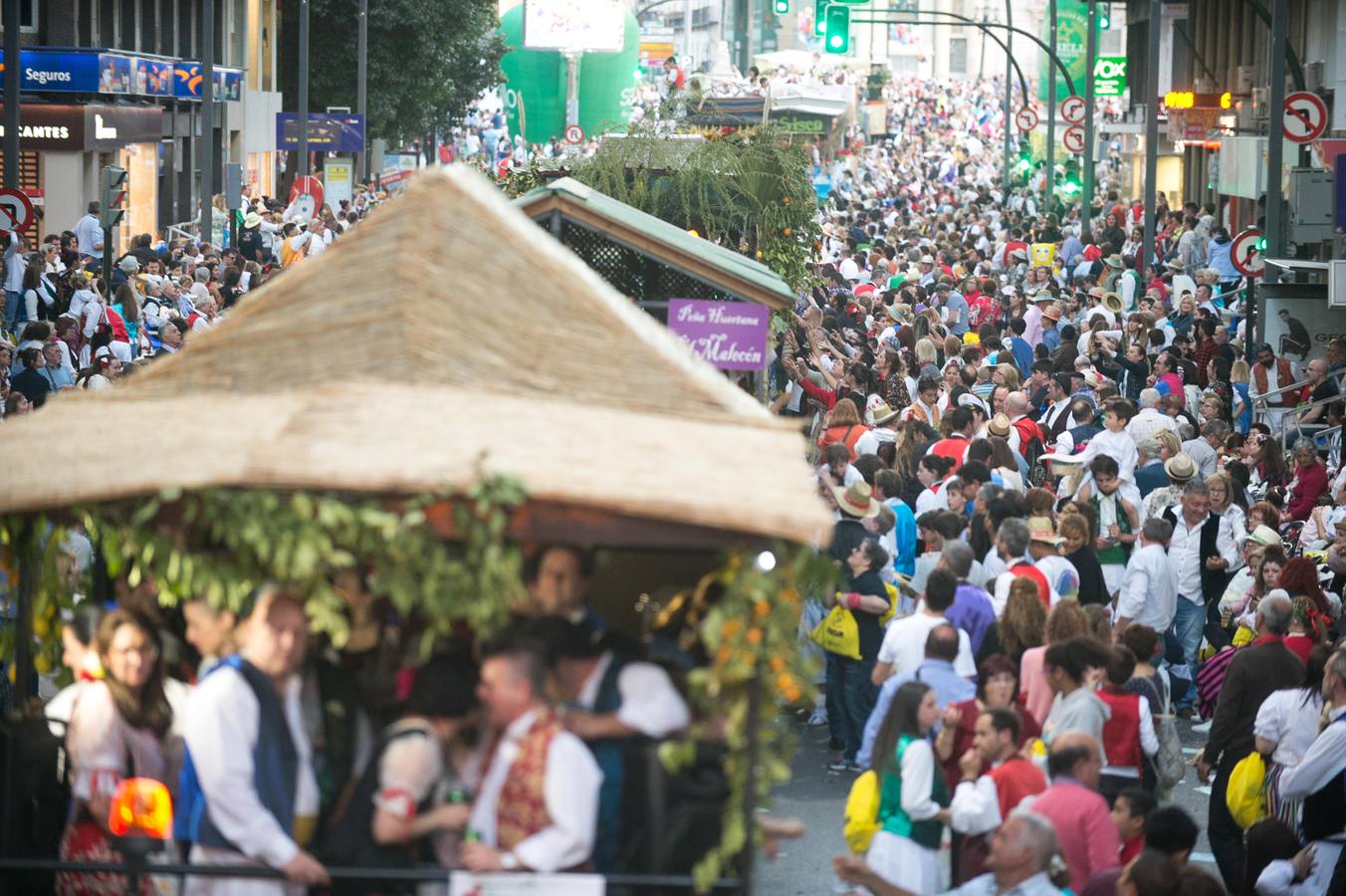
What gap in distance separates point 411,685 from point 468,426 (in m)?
0.80

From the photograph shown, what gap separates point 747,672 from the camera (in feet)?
18.4

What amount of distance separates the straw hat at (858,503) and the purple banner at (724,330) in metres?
2.36

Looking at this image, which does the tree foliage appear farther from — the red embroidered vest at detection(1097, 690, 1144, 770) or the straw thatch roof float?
the straw thatch roof float

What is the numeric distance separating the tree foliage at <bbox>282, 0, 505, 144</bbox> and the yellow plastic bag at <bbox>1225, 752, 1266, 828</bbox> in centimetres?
4915

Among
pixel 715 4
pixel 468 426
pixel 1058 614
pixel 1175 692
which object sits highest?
pixel 715 4

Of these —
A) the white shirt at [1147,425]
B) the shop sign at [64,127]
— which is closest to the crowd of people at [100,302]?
the shop sign at [64,127]

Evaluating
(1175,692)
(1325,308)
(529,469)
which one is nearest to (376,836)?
(529,469)

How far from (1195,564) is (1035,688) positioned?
3.93 meters

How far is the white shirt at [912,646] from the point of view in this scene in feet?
32.6

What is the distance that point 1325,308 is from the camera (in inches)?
853

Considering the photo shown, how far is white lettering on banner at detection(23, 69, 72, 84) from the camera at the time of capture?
1483 inches

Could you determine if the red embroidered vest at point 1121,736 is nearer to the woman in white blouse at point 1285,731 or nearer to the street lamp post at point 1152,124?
the woman in white blouse at point 1285,731

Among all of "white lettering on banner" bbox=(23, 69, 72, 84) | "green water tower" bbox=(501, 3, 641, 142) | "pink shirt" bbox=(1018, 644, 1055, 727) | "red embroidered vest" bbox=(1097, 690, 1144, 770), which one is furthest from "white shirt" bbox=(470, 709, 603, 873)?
"green water tower" bbox=(501, 3, 641, 142)

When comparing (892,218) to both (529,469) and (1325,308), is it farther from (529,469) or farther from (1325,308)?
(529,469)
